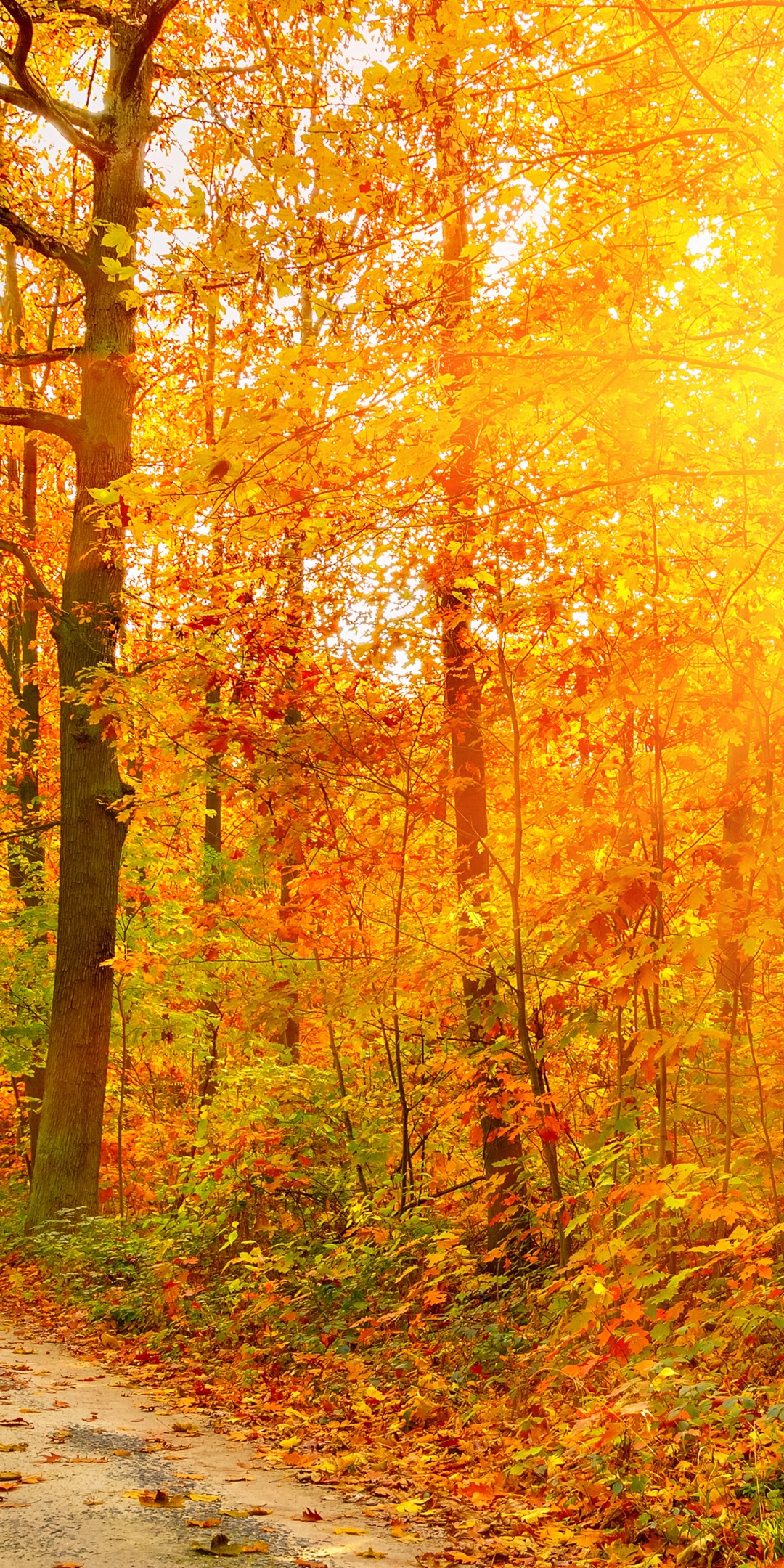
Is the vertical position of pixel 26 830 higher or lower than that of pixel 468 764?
higher

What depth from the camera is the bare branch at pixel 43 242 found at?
9.74 m

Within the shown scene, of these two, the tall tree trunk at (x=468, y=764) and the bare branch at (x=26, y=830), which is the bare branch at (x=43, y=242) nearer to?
the tall tree trunk at (x=468, y=764)

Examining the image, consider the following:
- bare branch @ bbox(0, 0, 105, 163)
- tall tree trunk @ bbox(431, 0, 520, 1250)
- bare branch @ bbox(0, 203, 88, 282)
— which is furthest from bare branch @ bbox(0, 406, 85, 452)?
tall tree trunk @ bbox(431, 0, 520, 1250)

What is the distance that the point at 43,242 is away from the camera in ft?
33.2

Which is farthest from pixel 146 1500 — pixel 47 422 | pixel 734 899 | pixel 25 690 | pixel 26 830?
pixel 25 690

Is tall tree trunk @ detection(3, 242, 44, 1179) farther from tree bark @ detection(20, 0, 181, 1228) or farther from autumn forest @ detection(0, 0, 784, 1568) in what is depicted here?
tree bark @ detection(20, 0, 181, 1228)

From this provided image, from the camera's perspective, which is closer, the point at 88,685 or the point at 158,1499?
the point at 158,1499

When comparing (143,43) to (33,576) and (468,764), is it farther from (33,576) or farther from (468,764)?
(468,764)

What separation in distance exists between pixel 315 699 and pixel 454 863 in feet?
5.13

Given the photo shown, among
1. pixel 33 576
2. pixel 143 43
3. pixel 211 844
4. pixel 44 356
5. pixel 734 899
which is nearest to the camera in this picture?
pixel 734 899

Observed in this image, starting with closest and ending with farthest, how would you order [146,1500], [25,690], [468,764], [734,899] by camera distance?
[146,1500]
[734,899]
[468,764]
[25,690]

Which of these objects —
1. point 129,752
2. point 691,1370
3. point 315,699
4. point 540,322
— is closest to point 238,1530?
point 691,1370

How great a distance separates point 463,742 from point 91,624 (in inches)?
169

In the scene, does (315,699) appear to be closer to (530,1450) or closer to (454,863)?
(454,863)
